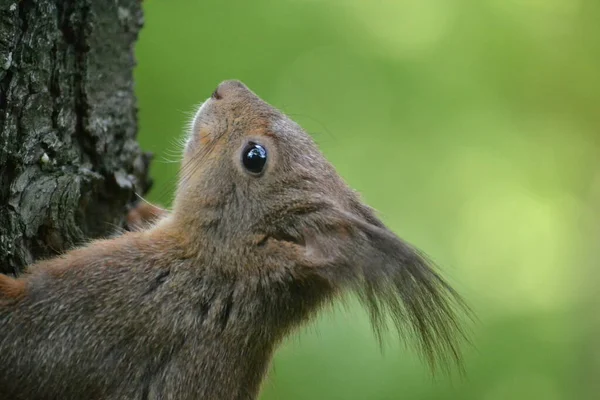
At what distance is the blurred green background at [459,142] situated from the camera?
15.5 feet

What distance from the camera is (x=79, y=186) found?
8.08 ft

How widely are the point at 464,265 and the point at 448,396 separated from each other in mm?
921

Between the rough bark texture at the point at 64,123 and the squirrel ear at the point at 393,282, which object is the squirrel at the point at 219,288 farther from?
the rough bark texture at the point at 64,123

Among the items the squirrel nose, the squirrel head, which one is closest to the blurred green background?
the squirrel nose

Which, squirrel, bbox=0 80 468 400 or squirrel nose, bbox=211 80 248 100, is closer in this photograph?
squirrel, bbox=0 80 468 400

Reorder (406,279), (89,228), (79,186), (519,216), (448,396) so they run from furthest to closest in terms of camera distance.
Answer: (519,216)
(448,396)
(89,228)
(79,186)
(406,279)

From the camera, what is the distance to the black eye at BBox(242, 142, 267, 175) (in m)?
2.52

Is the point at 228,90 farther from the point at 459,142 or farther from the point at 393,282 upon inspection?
the point at 459,142

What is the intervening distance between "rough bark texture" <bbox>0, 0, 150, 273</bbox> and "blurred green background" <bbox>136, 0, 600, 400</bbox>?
69.1 inches

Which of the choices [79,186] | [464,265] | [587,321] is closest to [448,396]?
[464,265]

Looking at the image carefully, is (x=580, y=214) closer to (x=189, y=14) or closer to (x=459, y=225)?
(x=459, y=225)

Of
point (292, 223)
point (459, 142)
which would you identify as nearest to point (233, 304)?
point (292, 223)

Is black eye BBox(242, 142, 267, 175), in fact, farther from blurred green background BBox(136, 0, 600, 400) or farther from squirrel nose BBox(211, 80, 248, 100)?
blurred green background BBox(136, 0, 600, 400)

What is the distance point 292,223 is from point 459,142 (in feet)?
10.3
